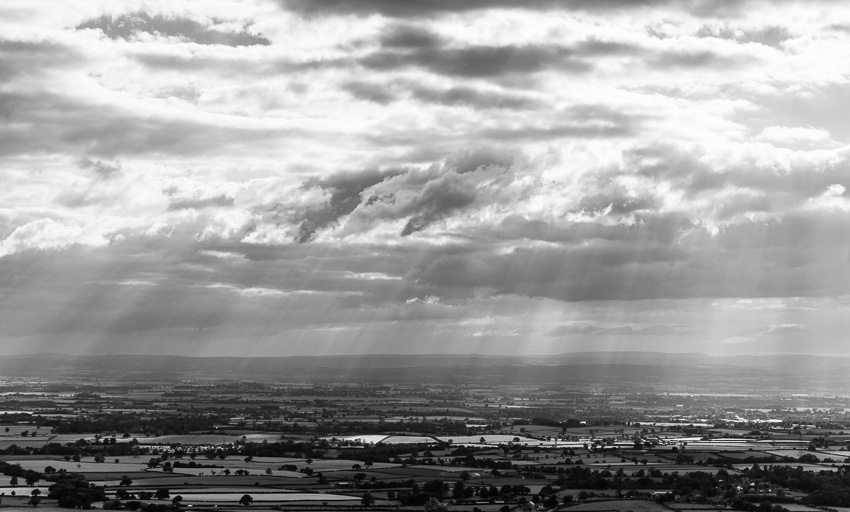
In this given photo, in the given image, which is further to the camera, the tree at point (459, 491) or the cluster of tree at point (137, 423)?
the cluster of tree at point (137, 423)

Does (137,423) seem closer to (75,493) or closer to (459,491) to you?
(75,493)

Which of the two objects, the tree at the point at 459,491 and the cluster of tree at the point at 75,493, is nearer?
the cluster of tree at the point at 75,493

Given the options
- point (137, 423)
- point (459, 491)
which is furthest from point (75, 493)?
point (137, 423)

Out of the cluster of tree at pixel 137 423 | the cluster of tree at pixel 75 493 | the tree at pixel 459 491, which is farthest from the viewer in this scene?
the cluster of tree at pixel 137 423

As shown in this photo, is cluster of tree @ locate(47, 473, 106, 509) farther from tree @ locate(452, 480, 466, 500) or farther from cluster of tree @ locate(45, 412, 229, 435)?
cluster of tree @ locate(45, 412, 229, 435)

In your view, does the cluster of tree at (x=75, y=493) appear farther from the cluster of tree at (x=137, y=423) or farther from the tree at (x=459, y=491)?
the cluster of tree at (x=137, y=423)

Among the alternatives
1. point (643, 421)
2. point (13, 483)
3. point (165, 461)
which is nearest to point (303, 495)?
point (13, 483)

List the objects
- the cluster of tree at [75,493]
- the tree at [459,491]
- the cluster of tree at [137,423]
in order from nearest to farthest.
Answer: the cluster of tree at [75,493]
the tree at [459,491]
the cluster of tree at [137,423]

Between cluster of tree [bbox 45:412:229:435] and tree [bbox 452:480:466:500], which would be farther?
cluster of tree [bbox 45:412:229:435]

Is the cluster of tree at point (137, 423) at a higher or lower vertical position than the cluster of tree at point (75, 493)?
higher

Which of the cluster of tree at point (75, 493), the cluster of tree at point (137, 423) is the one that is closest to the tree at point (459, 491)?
the cluster of tree at point (75, 493)

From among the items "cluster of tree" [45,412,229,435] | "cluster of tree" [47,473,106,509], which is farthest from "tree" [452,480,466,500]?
"cluster of tree" [45,412,229,435]

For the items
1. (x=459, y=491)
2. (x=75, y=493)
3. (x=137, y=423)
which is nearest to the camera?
(x=75, y=493)
